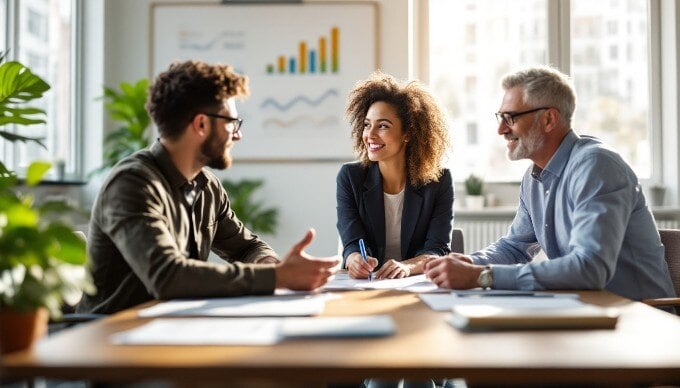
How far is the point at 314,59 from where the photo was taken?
5441 millimetres

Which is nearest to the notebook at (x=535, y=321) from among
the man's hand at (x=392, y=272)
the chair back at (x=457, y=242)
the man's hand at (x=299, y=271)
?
the man's hand at (x=299, y=271)

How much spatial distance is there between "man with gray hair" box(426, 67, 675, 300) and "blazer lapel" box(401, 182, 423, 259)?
344 mm

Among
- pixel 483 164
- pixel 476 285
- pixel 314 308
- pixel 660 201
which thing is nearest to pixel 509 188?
pixel 483 164

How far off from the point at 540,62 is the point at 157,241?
4.35 metres

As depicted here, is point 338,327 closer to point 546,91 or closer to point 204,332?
point 204,332

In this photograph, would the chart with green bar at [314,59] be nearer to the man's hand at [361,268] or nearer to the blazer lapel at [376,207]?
the blazer lapel at [376,207]

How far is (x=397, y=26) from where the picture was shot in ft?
17.7

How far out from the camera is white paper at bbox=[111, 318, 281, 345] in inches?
49.9

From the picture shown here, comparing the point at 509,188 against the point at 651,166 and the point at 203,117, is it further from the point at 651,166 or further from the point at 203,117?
the point at 203,117

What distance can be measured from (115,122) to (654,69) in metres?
3.69

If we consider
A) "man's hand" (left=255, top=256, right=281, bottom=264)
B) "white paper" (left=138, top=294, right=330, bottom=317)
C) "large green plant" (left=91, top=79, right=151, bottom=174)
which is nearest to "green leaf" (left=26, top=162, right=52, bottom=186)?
"white paper" (left=138, top=294, right=330, bottom=317)

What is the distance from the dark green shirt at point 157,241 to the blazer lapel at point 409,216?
2.10ft

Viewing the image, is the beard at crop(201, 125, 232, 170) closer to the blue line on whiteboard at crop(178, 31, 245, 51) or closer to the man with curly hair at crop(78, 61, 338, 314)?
the man with curly hair at crop(78, 61, 338, 314)

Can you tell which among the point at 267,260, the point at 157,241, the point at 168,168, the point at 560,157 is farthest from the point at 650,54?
the point at 157,241
